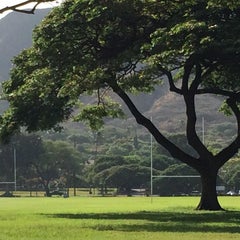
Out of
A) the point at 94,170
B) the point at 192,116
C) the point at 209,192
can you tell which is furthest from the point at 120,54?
the point at 94,170

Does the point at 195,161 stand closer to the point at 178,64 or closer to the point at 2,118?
the point at 178,64

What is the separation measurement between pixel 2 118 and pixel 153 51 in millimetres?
8575

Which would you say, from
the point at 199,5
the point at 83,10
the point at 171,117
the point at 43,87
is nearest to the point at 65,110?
the point at 43,87

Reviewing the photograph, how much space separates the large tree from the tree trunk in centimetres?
4

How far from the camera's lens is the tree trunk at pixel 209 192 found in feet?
87.7

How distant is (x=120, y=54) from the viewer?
22.5 meters

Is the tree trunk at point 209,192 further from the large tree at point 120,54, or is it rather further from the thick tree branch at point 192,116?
the thick tree branch at point 192,116

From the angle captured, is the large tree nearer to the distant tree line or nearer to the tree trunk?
the tree trunk

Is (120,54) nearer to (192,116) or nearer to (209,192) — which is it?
(192,116)

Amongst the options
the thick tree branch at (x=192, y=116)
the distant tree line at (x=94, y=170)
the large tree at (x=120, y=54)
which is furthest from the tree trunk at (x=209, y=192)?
the distant tree line at (x=94, y=170)

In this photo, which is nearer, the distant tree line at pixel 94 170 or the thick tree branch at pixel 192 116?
the thick tree branch at pixel 192 116

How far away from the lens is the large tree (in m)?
20.6

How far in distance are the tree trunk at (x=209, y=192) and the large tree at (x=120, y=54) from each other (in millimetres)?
39

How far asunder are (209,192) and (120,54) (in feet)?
24.7
